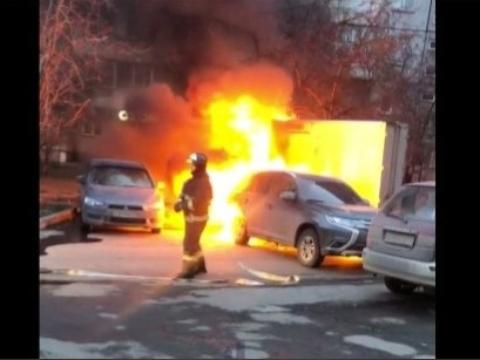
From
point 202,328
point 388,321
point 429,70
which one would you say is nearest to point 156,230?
point 388,321

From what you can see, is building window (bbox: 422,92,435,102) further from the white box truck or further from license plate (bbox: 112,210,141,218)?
license plate (bbox: 112,210,141,218)

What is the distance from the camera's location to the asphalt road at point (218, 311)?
6148 millimetres

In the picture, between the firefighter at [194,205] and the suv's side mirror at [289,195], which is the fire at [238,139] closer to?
the suv's side mirror at [289,195]

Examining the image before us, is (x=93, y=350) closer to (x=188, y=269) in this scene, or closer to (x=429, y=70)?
(x=188, y=269)

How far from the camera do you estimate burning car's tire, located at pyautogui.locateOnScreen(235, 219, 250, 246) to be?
12633mm

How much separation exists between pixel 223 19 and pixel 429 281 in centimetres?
1350

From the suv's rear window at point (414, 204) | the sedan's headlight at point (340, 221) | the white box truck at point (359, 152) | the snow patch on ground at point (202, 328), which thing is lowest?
the snow patch on ground at point (202, 328)

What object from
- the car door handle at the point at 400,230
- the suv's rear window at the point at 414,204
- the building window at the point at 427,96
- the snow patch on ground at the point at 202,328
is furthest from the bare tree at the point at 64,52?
the building window at the point at 427,96

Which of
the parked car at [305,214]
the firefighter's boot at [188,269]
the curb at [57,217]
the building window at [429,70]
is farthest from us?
the building window at [429,70]

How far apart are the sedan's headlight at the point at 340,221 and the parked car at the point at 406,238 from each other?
2.05 meters

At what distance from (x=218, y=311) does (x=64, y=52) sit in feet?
33.6

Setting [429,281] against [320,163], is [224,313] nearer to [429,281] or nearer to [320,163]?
[429,281]

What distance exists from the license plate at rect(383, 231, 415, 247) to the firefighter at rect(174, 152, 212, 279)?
8.04 ft
